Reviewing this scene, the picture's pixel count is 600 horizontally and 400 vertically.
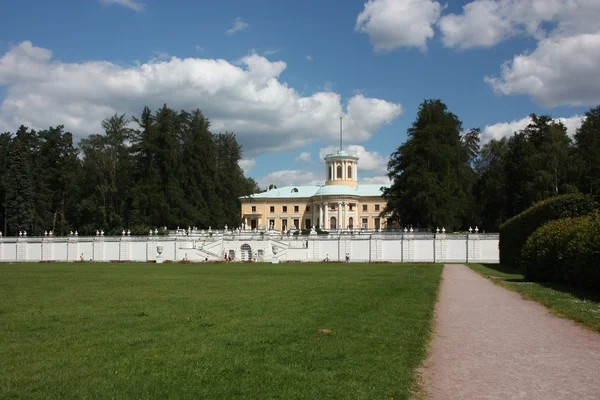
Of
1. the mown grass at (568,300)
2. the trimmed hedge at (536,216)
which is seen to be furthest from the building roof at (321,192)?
the mown grass at (568,300)

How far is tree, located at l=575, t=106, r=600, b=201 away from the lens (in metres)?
62.4

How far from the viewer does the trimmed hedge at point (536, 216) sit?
33000 mm

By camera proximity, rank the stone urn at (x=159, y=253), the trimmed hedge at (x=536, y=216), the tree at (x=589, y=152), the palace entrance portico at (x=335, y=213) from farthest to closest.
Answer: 1. the palace entrance portico at (x=335, y=213)
2. the tree at (x=589, y=152)
3. the stone urn at (x=159, y=253)
4. the trimmed hedge at (x=536, y=216)

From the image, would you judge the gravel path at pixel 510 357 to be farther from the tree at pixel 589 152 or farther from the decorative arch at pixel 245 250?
the tree at pixel 589 152

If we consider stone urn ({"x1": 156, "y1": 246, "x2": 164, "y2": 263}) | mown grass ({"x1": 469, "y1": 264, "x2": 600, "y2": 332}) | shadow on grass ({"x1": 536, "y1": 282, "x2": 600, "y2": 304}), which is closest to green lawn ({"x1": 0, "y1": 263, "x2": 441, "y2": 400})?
A: mown grass ({"x1": 469, "y1": 264, "x2": 600, "y2": 332})

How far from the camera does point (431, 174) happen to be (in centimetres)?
6356

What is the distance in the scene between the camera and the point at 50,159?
83.5 m

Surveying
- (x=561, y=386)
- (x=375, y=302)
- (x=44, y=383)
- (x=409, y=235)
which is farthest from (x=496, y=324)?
(x=409, y=235)

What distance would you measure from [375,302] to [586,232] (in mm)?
10858

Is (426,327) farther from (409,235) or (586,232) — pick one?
(409,235)

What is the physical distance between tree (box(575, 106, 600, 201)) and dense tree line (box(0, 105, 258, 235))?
146 feet

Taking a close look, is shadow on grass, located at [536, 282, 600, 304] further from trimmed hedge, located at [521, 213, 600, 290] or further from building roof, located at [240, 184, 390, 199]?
building roof, located at [240, 184, 390, 199]

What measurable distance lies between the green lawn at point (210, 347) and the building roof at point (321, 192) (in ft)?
300

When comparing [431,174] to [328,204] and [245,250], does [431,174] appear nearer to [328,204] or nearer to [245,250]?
[245,250]
